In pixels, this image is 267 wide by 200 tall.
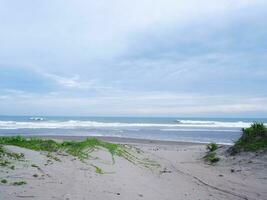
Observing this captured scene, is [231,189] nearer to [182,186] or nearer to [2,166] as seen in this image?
[182,186]

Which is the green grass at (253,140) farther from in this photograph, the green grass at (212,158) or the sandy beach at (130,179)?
the green grass at (212,158)

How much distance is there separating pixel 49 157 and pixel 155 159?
464cm

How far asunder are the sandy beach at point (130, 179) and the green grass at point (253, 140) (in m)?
0.59

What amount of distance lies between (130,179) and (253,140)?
22.8 feet

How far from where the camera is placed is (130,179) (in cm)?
866

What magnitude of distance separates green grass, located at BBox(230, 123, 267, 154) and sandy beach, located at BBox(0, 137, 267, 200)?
1.93 ft

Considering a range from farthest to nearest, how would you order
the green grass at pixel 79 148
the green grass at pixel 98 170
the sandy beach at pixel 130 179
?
the green grass at pixel 79 148 < the green grass at pixel 98 170 < the sandy beach at pixel 130 179

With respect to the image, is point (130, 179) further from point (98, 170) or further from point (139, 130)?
point (139, 130)

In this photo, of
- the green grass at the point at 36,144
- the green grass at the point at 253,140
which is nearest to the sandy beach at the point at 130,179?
the green grass at the point at 253,140

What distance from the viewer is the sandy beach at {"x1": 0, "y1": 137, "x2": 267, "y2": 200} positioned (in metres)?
6.68

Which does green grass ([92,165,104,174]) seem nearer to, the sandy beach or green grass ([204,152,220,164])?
the sandy beach

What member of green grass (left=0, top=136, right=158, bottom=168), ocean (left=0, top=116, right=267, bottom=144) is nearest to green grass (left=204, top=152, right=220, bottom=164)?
green grass (left=0, top=136, right=158, bottom=168)

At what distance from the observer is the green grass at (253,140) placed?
1312cm

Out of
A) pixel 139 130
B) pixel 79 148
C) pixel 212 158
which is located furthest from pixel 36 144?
pixel 139 130
